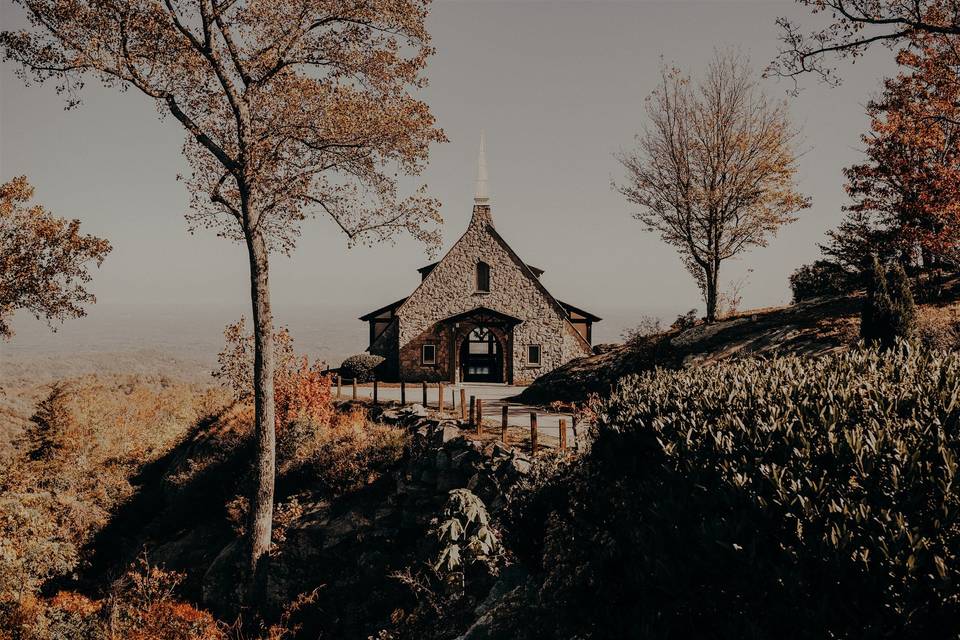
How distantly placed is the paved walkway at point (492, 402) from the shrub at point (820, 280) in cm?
1580

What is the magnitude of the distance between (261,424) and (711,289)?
2235 cm

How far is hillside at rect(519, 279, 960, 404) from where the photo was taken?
1762cm

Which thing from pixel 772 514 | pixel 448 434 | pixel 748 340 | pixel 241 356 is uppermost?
pixel 748 340

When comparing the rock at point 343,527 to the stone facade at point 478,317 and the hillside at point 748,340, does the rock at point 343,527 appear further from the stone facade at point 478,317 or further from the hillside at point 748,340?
the stone facade at point 478,317

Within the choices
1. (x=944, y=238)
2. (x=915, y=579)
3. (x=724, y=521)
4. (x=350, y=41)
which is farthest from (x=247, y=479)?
(x=944, y=238)

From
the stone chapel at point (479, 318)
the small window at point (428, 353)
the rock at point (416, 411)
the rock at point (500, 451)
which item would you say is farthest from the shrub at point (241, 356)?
the small window at point (428, 353)

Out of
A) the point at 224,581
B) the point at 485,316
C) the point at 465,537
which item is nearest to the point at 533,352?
the point at 485,316

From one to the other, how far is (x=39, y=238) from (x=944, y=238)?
33.2 metres

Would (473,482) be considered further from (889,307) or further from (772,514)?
(889,307)

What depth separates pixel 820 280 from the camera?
28.7 metres

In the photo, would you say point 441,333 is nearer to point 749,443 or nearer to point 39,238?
point 39,238

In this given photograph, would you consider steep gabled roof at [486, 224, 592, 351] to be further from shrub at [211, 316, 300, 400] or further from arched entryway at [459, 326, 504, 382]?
shrub at [211, 316, 300, 400]

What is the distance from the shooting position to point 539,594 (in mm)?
7922

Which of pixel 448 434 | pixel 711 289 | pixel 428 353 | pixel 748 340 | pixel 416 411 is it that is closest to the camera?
pixel 448 434
